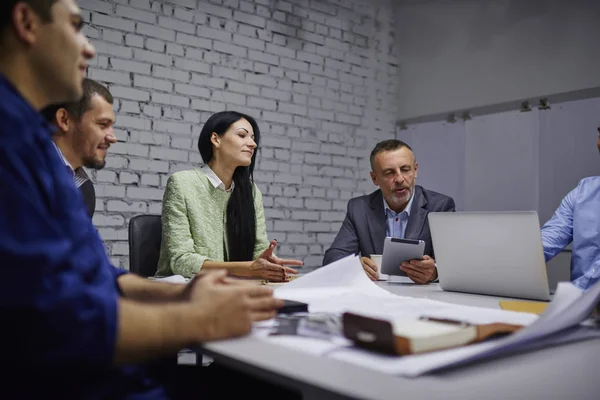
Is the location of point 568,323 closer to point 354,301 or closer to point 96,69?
point 354,301

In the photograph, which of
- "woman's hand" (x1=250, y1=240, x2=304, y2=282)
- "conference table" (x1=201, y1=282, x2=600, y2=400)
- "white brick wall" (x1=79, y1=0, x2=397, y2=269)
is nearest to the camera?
"conference table" (x1=201, y1=282, x2=600, y2=400)

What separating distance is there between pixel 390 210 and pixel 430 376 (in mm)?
2094

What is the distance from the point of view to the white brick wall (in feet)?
11.2

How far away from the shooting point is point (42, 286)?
2.04ft

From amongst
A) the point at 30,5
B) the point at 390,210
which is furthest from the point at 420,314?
the point at 390,210

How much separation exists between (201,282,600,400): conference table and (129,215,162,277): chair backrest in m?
1.61

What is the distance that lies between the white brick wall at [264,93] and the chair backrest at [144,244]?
110 centimetres

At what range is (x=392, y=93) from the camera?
196 inches

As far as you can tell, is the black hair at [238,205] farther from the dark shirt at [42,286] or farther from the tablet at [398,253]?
the dark shirt at [42,286]

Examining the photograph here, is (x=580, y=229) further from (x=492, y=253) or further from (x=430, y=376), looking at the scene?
(x=430, y=376)

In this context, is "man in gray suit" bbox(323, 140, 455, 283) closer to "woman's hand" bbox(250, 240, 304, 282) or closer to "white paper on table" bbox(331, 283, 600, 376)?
"woman's hand" bbox(250, 240, 304, 282)

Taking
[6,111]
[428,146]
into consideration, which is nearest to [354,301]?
[6,111]

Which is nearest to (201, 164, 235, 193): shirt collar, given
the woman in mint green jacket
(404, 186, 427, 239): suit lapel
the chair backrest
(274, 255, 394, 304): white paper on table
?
the woman in mint green jacket

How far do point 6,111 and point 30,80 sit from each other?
128 mm
